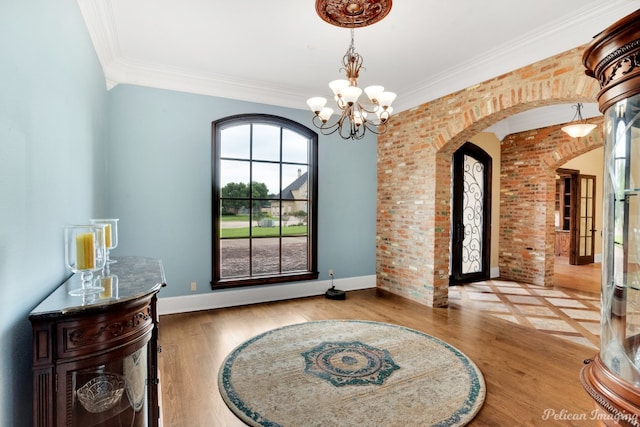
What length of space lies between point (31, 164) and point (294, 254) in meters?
3.81

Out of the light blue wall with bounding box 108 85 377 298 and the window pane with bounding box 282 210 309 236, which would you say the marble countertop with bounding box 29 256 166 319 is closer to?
the light blue wall with bounding box 108 85 377 298

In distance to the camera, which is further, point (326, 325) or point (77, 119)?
point (326, 325)

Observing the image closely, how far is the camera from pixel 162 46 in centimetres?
352

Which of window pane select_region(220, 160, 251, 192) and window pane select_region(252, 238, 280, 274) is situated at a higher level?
window pane select_region(220, 160, 251, 192)

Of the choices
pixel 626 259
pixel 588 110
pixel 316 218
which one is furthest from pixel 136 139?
pixel 588 110

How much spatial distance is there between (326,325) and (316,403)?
1.51m

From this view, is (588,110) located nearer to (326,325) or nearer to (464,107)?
(464,107)

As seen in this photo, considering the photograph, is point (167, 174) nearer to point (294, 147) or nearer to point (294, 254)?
point (294, 147)

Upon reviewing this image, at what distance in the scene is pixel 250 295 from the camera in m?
4.70

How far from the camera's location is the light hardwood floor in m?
2.27

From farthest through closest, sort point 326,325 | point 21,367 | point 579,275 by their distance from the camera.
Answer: point 579,275 → point 326,325 → point 21,367

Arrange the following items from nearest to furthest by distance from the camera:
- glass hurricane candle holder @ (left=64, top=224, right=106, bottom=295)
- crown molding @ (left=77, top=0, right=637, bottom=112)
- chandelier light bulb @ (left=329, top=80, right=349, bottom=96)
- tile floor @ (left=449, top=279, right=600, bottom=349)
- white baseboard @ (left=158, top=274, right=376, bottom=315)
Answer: glass hurricane candle holder @ (left=64, top=224, right=106, bottom=295) → chandelier light bulb @ (left=329, top=80, right=349, bottom=96) → crown molding @ (left=77, top=0, right=637, bottom=112) → tile floor @ (left=449, top=279, right=600, bottom=349) → white baseboard @ (left=158, top=274, right=376, bottom=315)

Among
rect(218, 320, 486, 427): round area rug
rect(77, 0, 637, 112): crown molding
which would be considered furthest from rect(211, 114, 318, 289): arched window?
rect(218, 320, 486, 427): round area rug

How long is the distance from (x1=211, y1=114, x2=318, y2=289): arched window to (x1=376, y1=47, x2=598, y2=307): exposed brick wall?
49.7 inches
